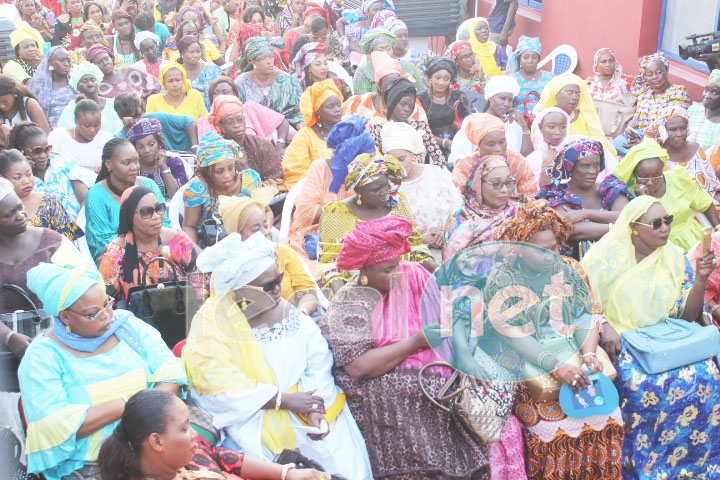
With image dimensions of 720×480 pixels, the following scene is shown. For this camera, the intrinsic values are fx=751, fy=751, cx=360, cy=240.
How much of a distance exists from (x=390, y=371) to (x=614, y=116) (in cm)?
591

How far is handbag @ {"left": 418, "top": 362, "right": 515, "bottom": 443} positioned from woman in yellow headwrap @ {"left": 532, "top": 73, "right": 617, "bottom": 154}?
4390 mm

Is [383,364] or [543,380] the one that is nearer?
[383,364]

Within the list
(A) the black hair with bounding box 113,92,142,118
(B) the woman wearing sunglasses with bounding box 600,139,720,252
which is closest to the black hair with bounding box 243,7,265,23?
(A) the black hair with bounding box 113,92,142,118

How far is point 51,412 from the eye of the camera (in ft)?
10.4

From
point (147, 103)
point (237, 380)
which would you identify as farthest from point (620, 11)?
point (237, 380)

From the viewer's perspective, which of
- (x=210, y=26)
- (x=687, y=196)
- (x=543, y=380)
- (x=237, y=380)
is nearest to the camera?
(x=237, y=380)

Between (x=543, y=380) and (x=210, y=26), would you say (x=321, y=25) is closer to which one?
(x=210, y=26)

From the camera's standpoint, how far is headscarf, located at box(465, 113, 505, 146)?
616cm

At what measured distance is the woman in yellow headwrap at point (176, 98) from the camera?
26.7ft

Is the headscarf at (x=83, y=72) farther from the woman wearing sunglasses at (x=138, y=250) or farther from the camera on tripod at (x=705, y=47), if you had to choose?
the camera on tripod at (x=705, y=47)

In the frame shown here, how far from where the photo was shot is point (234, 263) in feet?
11.3

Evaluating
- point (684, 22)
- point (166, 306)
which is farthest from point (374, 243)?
point (684, 22)

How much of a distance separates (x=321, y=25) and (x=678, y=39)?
15.1 feet

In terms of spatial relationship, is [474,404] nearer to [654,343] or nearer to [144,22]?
[654,343]
